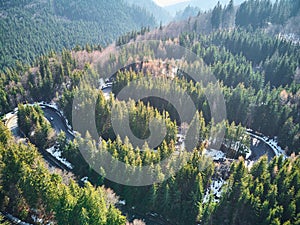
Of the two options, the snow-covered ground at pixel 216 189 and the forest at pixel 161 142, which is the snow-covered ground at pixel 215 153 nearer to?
the forest at pixel 161 142

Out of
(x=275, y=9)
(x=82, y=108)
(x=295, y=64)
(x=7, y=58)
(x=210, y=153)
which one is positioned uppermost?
(x=275, y=9)

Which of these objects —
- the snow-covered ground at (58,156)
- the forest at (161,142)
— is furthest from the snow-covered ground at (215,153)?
the snow-covered ground at (58,156)

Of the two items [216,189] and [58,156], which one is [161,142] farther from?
[58,156]

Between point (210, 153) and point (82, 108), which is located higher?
point (82, 108)

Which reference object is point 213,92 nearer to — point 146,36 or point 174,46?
point 174,46

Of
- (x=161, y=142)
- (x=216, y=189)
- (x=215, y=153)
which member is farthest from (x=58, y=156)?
(x=215, y=153)

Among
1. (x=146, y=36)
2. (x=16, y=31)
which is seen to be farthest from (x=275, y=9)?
(x=16, y=31)

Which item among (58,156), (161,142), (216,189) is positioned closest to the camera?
(216,189)

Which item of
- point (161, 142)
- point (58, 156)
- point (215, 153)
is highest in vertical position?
point (161, 142)

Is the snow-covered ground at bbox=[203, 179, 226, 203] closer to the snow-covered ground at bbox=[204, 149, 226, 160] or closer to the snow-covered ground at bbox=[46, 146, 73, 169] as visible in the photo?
the snow-covered ground at bbox=[204, 149, 226, 160]
